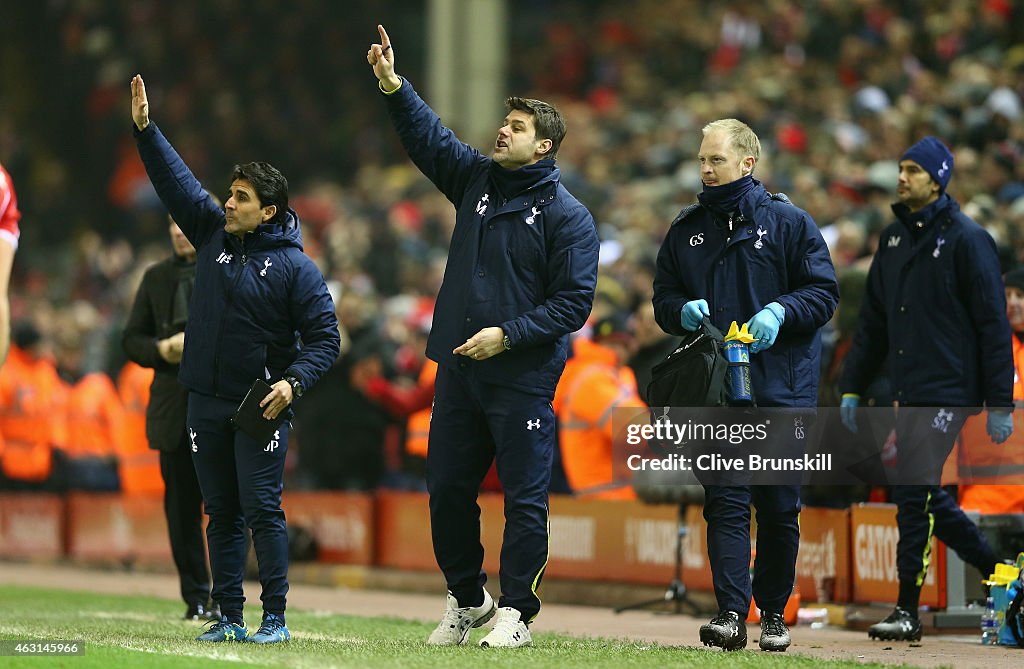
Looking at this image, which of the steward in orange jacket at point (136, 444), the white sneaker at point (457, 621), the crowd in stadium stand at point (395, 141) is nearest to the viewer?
the white sneaker at point (457, 621)

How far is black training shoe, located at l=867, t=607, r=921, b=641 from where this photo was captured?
8773 mm

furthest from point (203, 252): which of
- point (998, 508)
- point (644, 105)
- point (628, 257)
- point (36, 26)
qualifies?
point (36, 26)

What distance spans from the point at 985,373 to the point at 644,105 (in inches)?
595

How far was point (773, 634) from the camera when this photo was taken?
8.08m

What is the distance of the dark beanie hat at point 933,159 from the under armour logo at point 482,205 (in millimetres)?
2330

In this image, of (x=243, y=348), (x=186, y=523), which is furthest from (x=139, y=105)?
(x=186, y=523)

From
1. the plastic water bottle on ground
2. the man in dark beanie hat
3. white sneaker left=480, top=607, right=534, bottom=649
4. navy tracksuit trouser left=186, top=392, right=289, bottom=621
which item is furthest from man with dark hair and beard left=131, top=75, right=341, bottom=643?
the plastic water bottle on ground

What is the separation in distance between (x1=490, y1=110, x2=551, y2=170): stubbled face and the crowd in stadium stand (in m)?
3.56

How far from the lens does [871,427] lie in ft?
31.5

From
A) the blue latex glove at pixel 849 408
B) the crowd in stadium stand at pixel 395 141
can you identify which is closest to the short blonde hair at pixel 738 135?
the blue latex glove at pixel 849 408

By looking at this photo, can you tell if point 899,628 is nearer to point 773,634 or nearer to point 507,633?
point 773,634

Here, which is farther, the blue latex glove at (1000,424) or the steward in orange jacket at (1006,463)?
the steward in orange jacket at (1006,463)

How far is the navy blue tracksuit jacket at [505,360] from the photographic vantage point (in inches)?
308

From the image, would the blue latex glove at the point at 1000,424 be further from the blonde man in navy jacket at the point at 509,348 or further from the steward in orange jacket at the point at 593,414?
the steward in orange jacket at the point at 593,414
